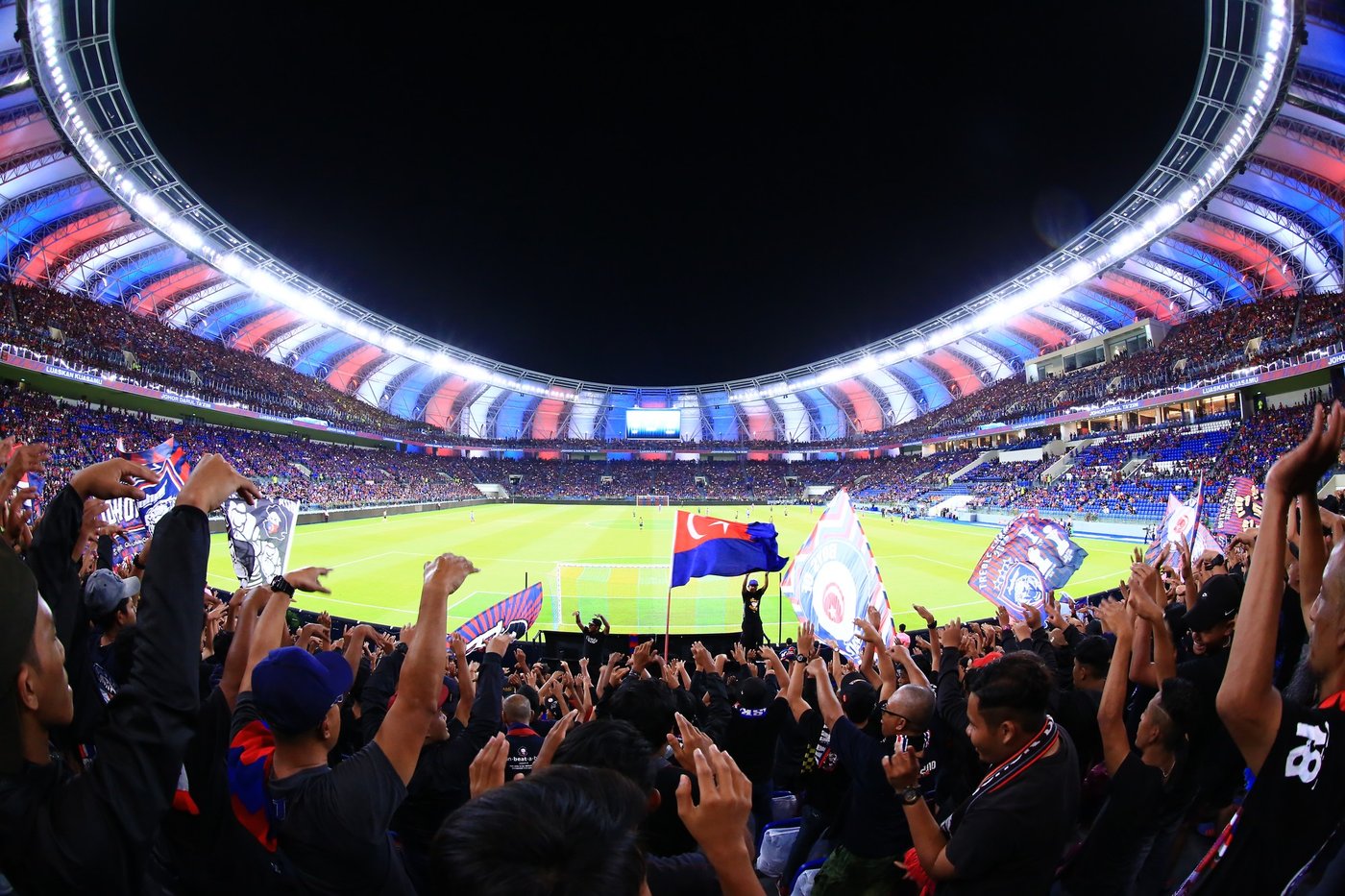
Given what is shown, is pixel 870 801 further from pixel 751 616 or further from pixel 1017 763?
pixel 751 616

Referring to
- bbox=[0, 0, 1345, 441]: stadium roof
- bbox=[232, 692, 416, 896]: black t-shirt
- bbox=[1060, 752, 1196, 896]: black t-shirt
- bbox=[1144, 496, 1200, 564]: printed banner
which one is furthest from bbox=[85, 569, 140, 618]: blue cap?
bbox=[0, 0, 1345, 441]: stadium roof

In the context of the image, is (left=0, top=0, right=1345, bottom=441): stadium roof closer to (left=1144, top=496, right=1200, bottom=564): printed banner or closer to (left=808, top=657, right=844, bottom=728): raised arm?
(left=1144, top=496, right=1200, bottom=564): printed banner

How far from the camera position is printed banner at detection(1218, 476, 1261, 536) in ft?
43.7

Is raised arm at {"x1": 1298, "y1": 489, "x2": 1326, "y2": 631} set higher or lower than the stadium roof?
lower

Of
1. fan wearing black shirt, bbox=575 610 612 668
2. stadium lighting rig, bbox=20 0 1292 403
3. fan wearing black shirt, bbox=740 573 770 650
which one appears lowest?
fan wearing black shirt, bbox=575 610 612 668

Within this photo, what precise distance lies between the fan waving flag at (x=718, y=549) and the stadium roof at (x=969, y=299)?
98.2 ft

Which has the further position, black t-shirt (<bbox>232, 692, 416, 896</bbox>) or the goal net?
the goal net

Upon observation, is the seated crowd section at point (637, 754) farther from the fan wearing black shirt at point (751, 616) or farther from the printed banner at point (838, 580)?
the printed banner at point (838, 580)

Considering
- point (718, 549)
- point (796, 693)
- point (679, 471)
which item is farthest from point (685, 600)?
point (679, 471)

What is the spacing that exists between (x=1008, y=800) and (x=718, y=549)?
8.20m

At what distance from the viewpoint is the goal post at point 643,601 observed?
1512 cm

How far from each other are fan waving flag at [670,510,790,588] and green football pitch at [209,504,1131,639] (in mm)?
3147

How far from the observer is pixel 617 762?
229 centimetres

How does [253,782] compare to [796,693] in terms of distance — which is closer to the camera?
[253,782]
